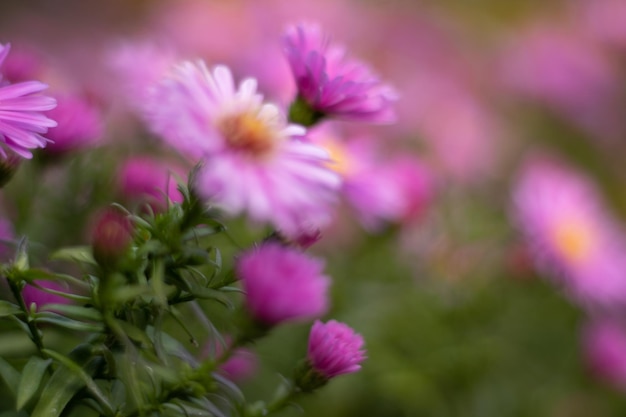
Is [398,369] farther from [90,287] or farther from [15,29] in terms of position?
[15,29]

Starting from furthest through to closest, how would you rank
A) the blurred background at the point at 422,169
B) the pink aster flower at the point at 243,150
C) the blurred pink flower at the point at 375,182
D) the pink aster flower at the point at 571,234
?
the pink aster flower at the point at 571,234 < the blurred background at the point at 422,169 < the blurred pink flower at the point at 375,182 < the pink aster flower at the point at 243,150

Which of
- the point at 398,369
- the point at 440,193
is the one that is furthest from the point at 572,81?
the point at 398,369

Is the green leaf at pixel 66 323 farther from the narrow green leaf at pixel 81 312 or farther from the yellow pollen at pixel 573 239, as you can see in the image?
the yellow pollen at pixel 573 239

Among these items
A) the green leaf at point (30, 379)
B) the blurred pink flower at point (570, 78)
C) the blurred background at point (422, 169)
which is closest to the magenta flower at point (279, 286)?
the green leaf at point (30, 379)

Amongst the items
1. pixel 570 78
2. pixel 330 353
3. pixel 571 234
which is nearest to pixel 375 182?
pixel 330 353

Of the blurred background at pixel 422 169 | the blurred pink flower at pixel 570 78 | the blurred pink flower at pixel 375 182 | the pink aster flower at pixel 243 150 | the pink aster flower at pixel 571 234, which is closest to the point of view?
the pink aster flower at pixel 243 150

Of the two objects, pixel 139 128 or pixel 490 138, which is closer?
pixel 139 128

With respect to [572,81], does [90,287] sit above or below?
below
